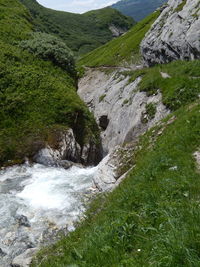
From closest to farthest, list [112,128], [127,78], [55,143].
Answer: [55,143] → [112,128] → [127,78]

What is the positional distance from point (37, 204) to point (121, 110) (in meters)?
18.4

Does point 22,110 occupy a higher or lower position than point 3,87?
lower

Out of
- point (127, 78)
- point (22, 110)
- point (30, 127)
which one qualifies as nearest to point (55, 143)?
point (30, 127)

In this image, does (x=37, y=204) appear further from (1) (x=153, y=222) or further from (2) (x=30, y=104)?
(2) (x=30, y=104)

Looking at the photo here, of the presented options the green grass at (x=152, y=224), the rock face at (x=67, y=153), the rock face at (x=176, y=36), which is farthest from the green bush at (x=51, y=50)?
the green grass at (x=152, y=224)

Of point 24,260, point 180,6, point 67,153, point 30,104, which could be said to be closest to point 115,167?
point 24,260

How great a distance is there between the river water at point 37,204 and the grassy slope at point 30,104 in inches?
136

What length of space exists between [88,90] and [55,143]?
24526 mm

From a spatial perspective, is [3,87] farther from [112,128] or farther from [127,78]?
[127,78]

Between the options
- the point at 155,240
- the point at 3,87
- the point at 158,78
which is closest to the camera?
the point at 155,240

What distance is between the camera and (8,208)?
17.4 meters

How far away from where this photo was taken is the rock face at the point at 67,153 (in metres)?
26.1

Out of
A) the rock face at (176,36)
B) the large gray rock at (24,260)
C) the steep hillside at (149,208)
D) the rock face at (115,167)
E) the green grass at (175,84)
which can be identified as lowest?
the large gray rock at (24,260)

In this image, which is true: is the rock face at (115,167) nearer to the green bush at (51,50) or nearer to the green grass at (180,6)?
the green bush at (51,50)
